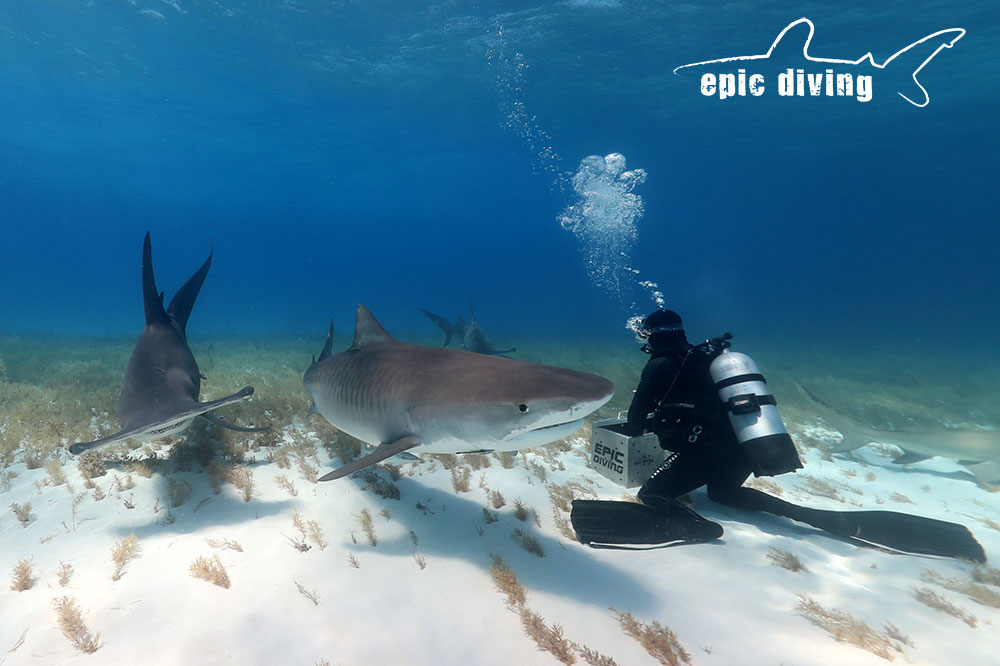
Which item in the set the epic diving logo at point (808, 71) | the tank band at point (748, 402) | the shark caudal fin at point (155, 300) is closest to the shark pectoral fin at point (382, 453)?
the tank band at point (748, 402)

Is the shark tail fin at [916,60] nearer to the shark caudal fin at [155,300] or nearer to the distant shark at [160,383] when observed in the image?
the shark caudal fin at [155,300]

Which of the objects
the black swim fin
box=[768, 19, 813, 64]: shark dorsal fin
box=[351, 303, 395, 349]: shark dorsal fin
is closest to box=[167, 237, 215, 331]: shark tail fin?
box=[351, 303, 395, 349]: shark dorsal fin

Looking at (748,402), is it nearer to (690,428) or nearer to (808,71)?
(690,428)

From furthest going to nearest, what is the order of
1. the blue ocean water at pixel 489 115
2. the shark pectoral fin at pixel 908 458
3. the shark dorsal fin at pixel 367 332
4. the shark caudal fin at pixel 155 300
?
the blue ocean water at pixel 489 115 < the shark pectoral fin at pixel 908 458 < the shark caudal fin at pixel 155 300 < the shark dorsal fin at pixel 367 332

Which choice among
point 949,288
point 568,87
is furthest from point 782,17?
point 949,288

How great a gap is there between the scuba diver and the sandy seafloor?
0.58ft

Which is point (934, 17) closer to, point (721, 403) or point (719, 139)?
point (719, 139)

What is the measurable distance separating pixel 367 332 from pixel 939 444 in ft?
30.0

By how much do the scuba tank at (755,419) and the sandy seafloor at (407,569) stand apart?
779 mm

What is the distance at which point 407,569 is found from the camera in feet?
10.2

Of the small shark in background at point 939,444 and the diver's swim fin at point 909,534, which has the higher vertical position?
the diver's swim fin at point 909,534

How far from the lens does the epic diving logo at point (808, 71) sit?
22.9 metres

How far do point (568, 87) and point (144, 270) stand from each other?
97.5ft

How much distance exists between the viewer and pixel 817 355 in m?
22.2
